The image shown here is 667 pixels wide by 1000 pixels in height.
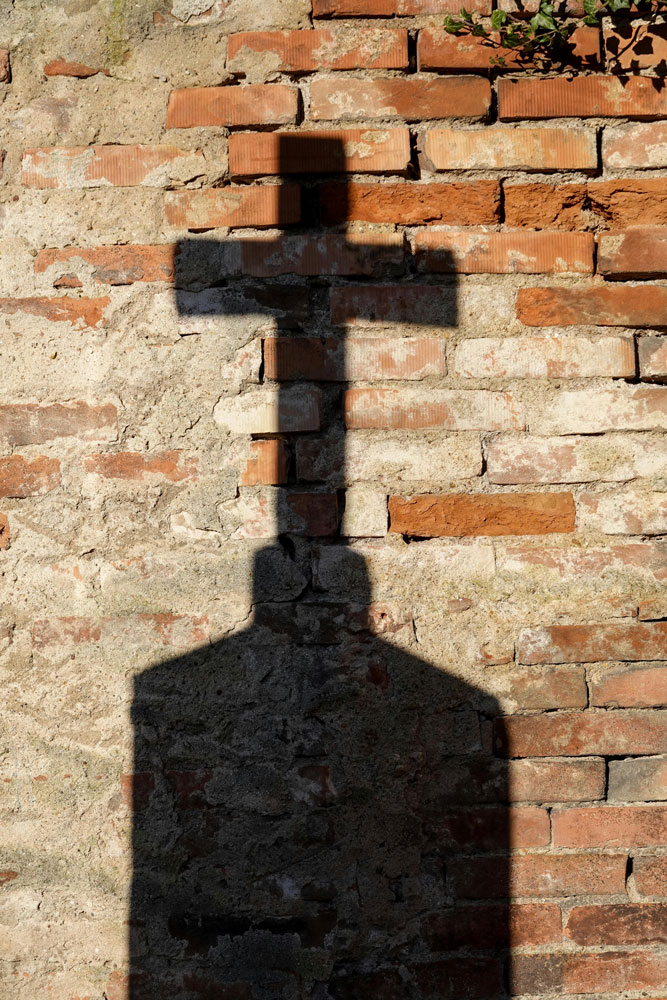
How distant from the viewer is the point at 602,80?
64.6 inches

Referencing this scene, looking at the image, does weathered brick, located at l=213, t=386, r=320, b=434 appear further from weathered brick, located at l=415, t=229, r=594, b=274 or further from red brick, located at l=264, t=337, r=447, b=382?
weathered brick, located at l=415, t=229, r=594, b=274

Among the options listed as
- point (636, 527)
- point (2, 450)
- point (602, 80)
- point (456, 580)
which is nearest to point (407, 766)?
point (456, 580)

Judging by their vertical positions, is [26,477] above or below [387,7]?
below

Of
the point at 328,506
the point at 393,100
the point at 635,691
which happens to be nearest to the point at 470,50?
the point at 393,100

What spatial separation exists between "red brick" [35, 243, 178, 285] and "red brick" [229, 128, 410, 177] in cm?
25

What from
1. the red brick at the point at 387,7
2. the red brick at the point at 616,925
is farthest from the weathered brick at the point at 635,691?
the red brick at the point at 387,7

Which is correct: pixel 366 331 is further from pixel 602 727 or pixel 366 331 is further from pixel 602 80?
pixel 602 727

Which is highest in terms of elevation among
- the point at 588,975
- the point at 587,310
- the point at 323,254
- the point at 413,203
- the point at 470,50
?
the point at 470,50

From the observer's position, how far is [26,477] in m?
1.61

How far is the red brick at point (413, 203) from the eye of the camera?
1.63m

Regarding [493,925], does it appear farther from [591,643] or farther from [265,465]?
[265,465]

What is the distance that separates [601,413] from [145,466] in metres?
0.94

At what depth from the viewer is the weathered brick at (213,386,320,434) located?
1608 mm

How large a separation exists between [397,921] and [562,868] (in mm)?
347
